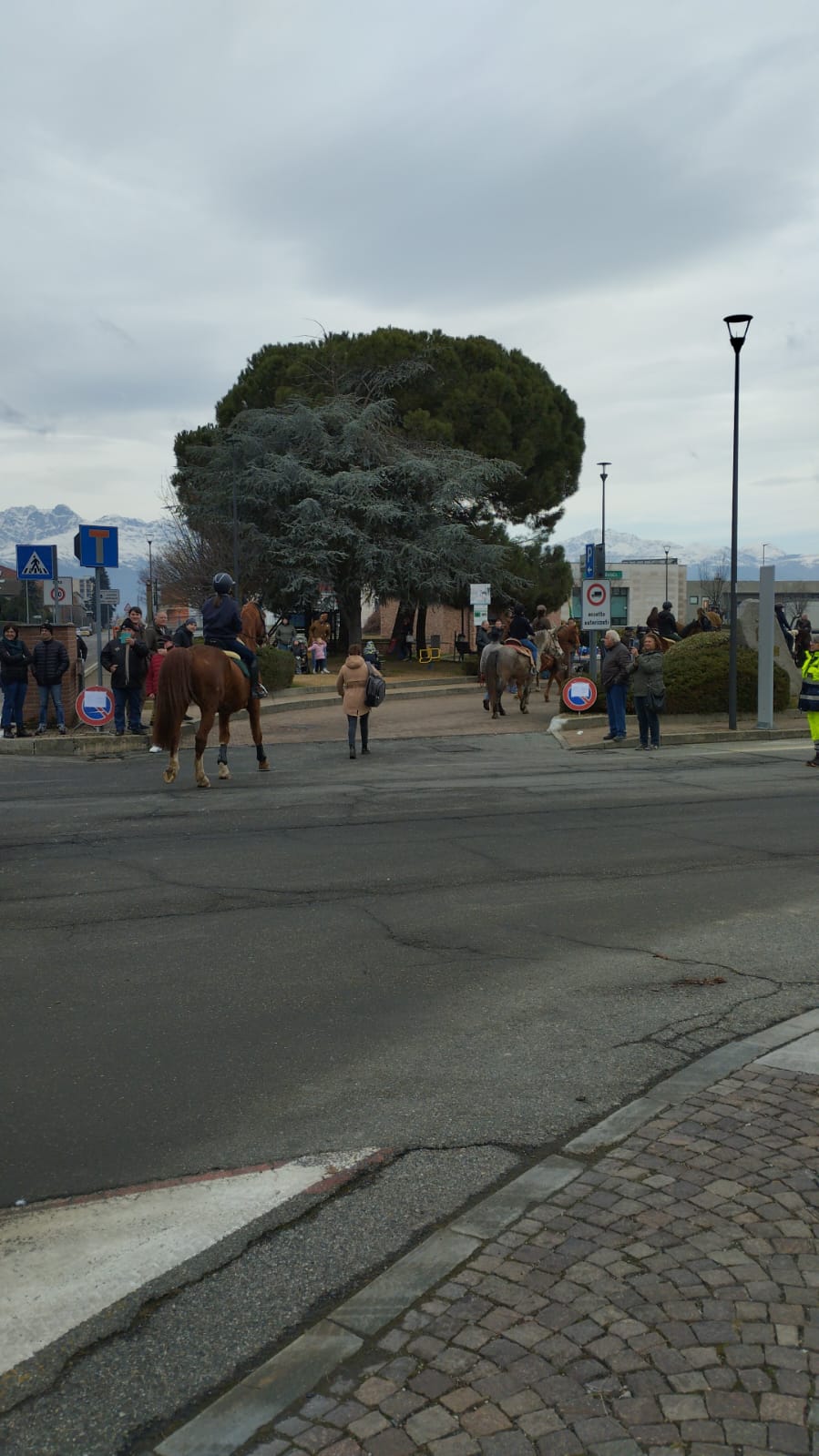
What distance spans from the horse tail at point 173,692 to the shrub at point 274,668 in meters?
13.4

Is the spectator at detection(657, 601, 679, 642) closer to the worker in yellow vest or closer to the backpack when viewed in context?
the worker in yellow vest

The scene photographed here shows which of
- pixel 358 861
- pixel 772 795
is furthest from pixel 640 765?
pixel 358 861

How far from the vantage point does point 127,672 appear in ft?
64.0

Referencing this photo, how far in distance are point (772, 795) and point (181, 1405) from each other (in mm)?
11648

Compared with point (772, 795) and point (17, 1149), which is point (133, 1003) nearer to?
point (17, 1149)

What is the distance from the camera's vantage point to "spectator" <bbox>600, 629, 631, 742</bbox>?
18.8 m

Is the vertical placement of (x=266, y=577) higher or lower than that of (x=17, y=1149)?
higher

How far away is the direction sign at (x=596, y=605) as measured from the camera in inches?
885

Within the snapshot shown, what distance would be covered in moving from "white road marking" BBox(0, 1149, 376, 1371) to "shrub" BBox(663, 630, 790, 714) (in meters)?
18.9

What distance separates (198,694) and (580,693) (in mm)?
9304

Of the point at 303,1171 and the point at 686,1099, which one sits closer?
the point at 303,1171

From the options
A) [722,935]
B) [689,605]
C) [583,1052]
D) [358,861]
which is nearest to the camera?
[583,1052]

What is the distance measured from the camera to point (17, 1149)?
456 centimetres

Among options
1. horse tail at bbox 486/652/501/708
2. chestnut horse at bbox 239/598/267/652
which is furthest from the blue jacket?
horse tail at bbox 486/652/501/708
